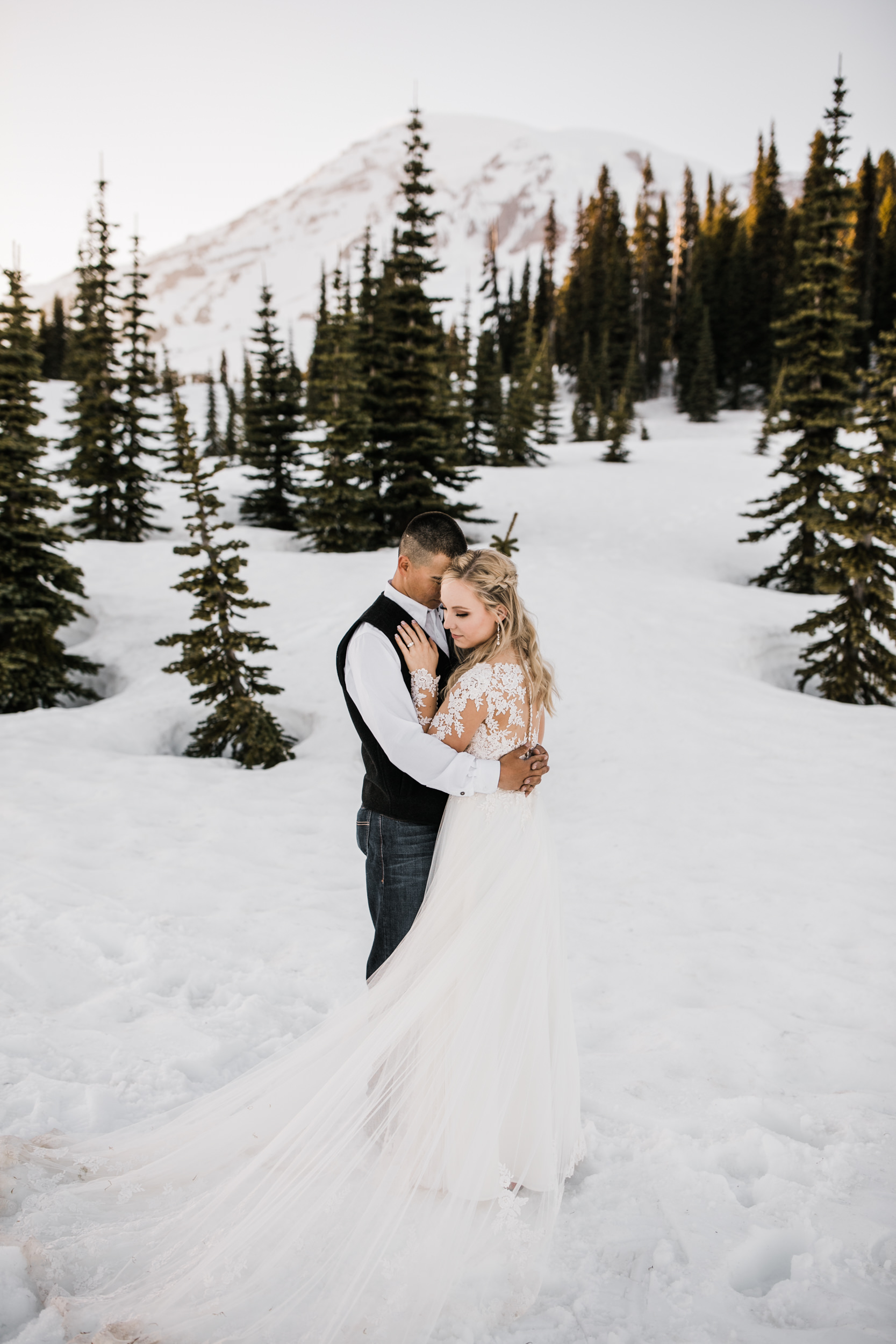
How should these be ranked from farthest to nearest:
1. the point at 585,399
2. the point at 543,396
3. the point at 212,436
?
1. the point at 212,436
2. the point at 585,399
3. the point at 543,396

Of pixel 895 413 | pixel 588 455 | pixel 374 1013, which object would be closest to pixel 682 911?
pixel 374 1013

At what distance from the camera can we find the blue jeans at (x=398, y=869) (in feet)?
11.4

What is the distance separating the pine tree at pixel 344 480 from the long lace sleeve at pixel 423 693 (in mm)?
15756

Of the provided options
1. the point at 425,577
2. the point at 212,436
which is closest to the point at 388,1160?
the point at 425,577

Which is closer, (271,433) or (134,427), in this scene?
(134,427)

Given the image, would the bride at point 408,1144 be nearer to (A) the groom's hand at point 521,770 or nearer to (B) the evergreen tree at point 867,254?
(A) the groom's hand at point 521,770

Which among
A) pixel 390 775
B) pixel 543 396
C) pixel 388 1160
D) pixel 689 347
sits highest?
pixel 689 347

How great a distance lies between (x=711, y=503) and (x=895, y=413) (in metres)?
15.6

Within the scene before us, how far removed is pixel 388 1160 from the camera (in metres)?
3.11

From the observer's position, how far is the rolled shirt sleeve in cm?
312

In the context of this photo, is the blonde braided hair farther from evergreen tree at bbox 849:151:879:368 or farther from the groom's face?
evergreen tree at bbox 849:151:879:368

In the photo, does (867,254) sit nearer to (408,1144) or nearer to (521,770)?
(521,770)

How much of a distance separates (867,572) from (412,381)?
11.8 m

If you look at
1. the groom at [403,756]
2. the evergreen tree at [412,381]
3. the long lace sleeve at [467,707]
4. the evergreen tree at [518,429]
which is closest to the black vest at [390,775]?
the groom at [403,756]
